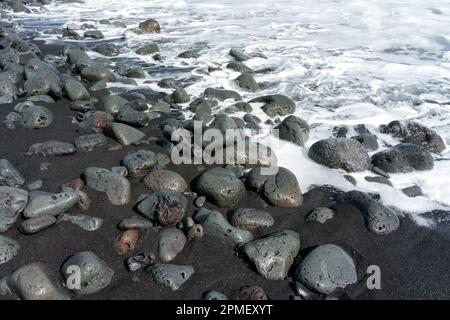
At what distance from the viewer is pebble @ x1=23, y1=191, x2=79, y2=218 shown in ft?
10.7

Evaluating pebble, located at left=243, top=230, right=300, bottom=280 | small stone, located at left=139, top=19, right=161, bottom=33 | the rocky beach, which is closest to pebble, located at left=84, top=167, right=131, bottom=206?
the rocky beach

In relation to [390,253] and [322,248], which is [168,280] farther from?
[390,253]

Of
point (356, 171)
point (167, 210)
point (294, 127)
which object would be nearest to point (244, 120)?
point (294, 127)

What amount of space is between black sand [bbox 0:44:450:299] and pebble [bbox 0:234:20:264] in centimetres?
4

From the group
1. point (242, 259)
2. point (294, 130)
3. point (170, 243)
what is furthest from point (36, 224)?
point (294, 130)

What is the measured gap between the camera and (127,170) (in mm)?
3916

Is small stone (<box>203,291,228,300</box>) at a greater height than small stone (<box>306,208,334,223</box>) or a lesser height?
lesser

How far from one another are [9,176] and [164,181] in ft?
4.45

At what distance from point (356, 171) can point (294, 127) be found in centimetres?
93

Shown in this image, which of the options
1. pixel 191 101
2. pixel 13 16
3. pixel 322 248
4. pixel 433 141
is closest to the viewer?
pixel 322 248

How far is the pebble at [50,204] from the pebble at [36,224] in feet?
0.15

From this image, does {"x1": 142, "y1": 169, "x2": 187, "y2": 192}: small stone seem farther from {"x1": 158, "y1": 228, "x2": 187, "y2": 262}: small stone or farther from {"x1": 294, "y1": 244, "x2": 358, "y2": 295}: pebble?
{"x1": 294, "y1": 244, "x2": 358, "y2": 295}: pebble

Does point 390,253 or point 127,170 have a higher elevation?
point 127,170

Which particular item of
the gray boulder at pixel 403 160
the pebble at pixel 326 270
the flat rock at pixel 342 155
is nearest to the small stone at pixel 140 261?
the pebble at pixel 326 270
